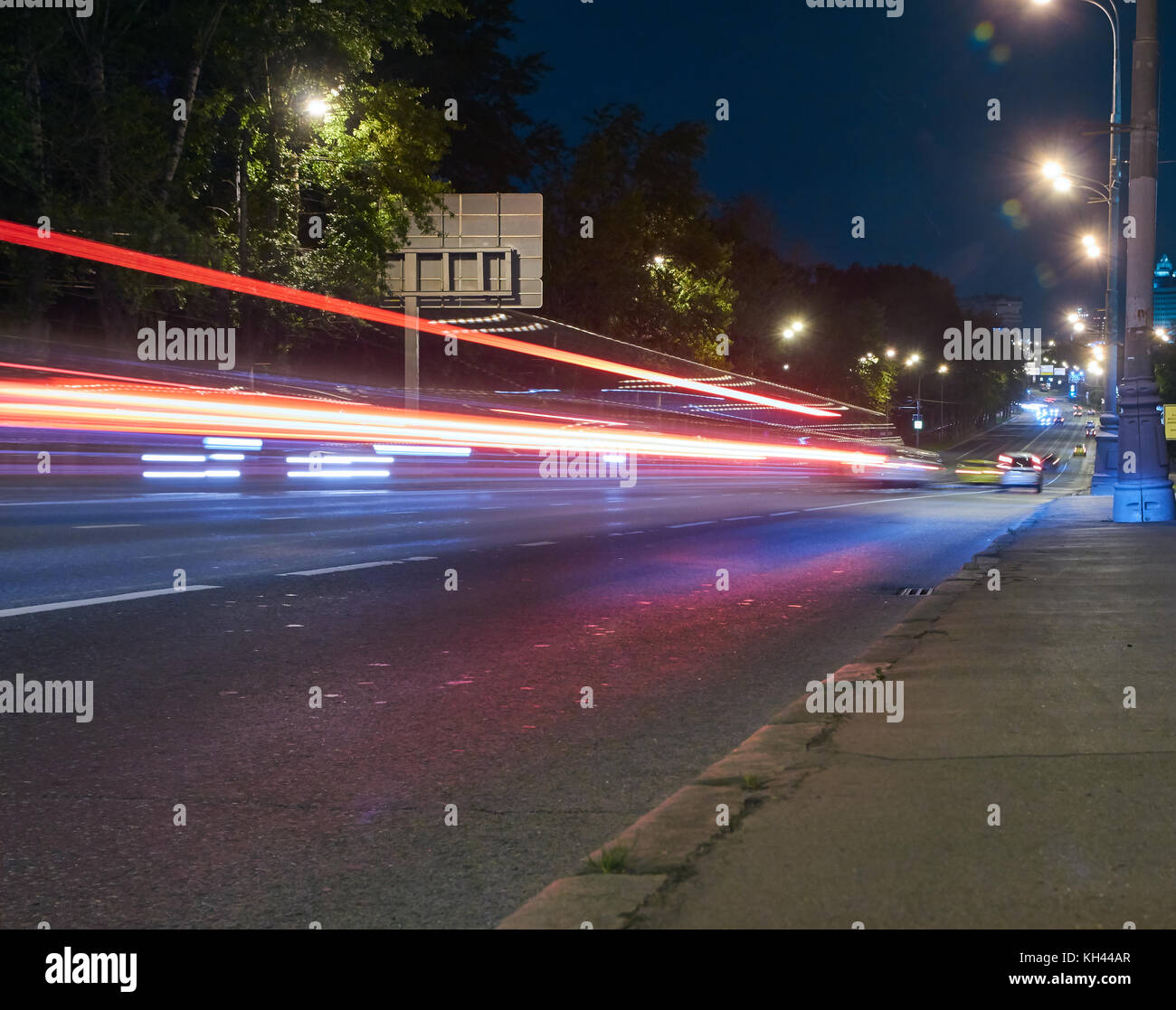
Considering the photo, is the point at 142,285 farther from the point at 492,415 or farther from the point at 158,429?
the point at 492,415

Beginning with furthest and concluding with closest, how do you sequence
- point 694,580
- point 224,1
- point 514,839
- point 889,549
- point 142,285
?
point 224,1 < point 142,285 < point 889,549 < point 694,580 < point 514,839

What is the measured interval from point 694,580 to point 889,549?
16.6ft

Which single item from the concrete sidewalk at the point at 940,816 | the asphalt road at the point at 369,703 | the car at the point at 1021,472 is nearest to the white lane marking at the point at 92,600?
the asphalt road at the point at 369,703

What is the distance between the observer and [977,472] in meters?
51.2

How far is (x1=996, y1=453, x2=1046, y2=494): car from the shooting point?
153 feet

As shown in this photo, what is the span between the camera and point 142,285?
3238cm

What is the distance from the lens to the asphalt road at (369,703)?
4387 mm

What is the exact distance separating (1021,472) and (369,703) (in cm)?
4292

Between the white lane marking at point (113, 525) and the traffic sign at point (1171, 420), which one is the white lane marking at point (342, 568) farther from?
the traffic sign at point (1171, 420)

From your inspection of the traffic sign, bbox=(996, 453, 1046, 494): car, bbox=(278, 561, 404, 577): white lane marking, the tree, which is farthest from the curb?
the tree

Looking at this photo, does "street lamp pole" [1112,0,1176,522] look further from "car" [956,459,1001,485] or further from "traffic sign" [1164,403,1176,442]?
"car" [956,459,1001,485]

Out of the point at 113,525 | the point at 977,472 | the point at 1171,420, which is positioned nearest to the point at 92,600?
the point at 113,525
